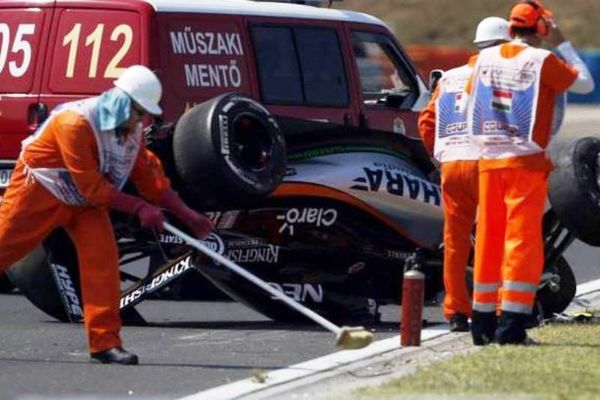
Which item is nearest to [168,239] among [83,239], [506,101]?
[83,239]

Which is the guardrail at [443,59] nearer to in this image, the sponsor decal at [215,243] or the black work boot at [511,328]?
the sponsor decal at [215,243]

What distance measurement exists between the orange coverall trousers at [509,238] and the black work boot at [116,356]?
74.9 inches

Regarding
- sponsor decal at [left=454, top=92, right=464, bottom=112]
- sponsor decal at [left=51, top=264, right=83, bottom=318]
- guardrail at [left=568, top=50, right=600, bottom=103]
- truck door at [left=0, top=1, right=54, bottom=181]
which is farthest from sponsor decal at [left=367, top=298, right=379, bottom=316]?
guardrail at [left=568, top=50, right=600, bottom=103]

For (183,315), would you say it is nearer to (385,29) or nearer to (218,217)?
(218,217)

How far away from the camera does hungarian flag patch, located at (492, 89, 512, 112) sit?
1012 cm

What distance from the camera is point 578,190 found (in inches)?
441

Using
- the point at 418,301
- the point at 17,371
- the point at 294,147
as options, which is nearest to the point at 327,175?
the point at 294,147

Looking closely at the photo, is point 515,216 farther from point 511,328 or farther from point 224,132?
point 224,132

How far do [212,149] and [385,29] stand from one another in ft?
13.3

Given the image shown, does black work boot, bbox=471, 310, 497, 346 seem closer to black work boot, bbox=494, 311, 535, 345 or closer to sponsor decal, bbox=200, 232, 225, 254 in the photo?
black work boot, bbox=494, 311, 535, 345

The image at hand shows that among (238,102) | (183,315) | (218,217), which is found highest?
(238,102)

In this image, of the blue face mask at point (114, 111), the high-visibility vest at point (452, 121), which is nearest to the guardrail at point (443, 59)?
the high-visibility vest at point (452, 121)

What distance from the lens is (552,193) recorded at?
11336 mm

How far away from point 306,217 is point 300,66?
6.60ft
